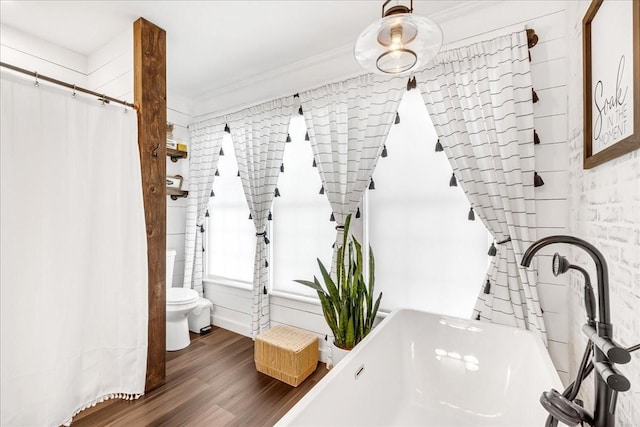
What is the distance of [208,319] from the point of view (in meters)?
3.22

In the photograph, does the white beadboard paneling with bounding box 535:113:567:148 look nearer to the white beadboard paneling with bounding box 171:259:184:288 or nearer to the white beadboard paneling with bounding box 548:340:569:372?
the white beadboard paneling with bounding box 548:340:569:372

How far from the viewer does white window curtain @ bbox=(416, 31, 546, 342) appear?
5.69 ft

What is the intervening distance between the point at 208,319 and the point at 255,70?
2.69 m

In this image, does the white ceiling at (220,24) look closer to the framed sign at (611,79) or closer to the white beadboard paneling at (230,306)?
the framed sign at (611,79)

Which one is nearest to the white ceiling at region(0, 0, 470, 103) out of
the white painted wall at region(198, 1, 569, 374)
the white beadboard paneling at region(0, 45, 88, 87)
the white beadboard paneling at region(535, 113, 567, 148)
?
the white beadboard paneling at region(0, 45, 88, 87)

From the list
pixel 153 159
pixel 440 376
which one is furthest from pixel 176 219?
pixel 440 376

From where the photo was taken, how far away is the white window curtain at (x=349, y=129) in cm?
219

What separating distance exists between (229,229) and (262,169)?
3.22ft

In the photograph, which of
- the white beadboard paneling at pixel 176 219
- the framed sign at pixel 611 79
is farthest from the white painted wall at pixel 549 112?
the white beadboard paneling at pixel 176 219

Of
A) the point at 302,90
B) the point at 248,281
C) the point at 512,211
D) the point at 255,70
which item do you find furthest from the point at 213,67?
the point at 512,211

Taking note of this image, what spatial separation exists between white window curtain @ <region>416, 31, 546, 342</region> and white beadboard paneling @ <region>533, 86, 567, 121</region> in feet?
0.31

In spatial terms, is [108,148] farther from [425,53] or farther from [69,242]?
[425,53]

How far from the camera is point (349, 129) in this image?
7.63 feet

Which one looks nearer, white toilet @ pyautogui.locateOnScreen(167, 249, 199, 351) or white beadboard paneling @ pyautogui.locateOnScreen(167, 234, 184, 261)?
white toilet @ pyautogui.locateOnScreen(167, 249, 199, 351)
